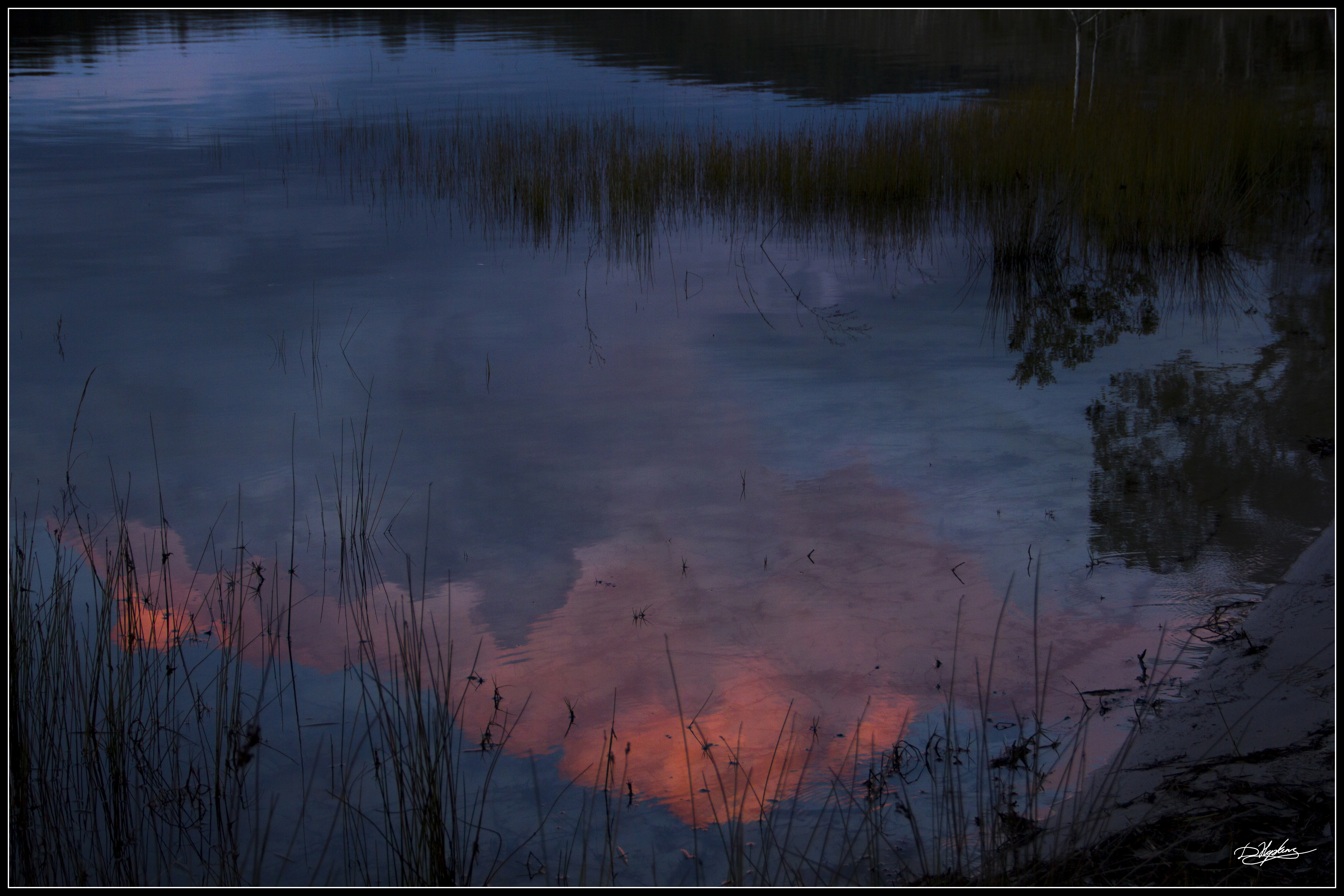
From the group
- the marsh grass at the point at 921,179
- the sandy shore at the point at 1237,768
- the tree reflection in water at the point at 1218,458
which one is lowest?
the sandy shore at the point at 1237,768

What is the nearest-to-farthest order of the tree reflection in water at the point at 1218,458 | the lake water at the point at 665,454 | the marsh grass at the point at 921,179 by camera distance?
1. the lake water at the point at 665,454
2. the tree reflection in water at the point at 1218,458
3. the marsh grass at the point at 921,179

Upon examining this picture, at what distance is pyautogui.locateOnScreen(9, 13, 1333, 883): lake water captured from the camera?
3074mm

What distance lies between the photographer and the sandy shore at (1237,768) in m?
2.04

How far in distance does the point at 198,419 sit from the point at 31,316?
8.41 feet

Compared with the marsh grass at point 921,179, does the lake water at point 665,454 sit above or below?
below

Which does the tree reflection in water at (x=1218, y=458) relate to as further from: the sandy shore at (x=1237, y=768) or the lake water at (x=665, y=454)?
the sandy shore at (x=1237, y=768)

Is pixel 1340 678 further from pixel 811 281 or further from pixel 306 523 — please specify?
pixel 811 281

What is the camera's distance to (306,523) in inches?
159

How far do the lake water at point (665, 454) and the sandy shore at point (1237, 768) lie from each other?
17cm
